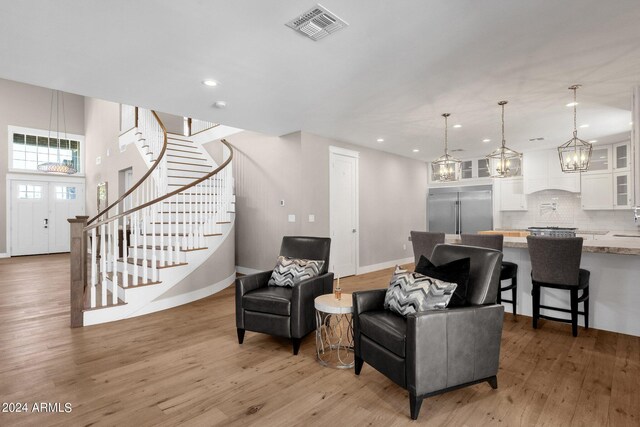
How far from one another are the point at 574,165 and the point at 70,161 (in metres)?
12.6

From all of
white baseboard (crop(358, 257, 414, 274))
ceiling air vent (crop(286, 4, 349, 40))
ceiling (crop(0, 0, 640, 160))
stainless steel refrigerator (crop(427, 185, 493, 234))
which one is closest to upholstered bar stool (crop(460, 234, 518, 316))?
ceiling (crop(0, 0, 640, 160))

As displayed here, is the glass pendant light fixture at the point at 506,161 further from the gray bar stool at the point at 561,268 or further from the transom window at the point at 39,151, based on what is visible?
the transom window at the point at 39,151

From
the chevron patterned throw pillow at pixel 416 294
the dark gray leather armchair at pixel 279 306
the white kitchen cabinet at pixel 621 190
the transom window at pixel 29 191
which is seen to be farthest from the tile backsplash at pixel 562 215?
the transom window at pixel 29 191

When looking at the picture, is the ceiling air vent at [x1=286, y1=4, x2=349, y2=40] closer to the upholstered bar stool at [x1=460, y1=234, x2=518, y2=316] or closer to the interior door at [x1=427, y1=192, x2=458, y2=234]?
the upholstered bar stool at [x1=460, y1=234, x2=518, y2=316]

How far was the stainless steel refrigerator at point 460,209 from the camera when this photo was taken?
7.45 metres

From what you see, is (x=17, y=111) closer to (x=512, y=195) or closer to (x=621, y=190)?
(x=512, y=195)

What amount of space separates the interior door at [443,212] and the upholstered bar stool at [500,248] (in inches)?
165

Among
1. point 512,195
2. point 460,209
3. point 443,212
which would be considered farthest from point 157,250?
point 512,195

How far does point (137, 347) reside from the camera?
3.03 meters

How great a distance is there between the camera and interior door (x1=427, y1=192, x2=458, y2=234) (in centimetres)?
789

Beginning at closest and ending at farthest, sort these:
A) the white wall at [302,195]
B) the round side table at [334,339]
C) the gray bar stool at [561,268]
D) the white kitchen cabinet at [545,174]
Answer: the round side table at [334,339] < the gray bar stool at [561,268] < the white wall at [302,195] < the white kitchen cabinet at [545,174]

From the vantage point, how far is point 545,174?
6.75 metres

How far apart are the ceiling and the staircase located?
1.39 m

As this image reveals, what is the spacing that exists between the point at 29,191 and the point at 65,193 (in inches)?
34.1
